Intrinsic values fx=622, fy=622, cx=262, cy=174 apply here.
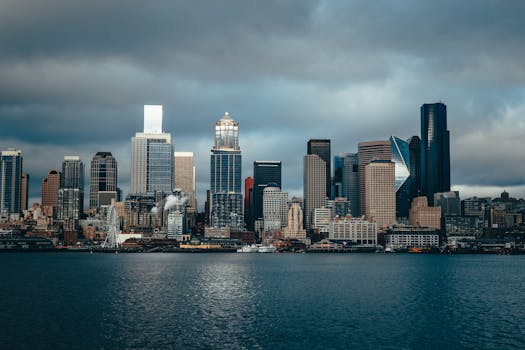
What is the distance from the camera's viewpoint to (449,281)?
138000mm

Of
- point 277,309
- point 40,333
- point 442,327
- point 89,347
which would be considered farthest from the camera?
point 277,309

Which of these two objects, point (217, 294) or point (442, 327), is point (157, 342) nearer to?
point (442, 327)

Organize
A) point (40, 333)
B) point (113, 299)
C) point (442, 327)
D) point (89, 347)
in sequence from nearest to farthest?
1. point (89, 347)
2. point (40, 333)
3. point (442, 327)
4. point (113, 299)

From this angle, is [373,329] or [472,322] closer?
[373,329]

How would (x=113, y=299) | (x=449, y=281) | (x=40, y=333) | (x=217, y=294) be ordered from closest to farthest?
(x=40, y=333), (x=113, y=299), (x=217, y=294), (x=449, y=281)

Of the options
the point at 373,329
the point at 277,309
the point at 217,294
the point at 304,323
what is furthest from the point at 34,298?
the point at 373,329

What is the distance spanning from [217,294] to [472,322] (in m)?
44.9

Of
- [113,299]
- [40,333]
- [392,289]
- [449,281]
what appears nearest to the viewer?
[40,333]

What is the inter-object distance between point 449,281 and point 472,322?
64371mm

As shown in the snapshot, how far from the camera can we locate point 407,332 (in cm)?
6875

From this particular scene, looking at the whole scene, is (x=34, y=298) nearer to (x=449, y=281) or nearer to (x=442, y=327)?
(x=442, y=327)

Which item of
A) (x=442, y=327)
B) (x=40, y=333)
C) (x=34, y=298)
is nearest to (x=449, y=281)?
(x=442, y=327)

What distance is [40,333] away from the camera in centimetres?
6631

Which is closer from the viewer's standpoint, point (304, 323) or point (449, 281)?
point (304, 323)
